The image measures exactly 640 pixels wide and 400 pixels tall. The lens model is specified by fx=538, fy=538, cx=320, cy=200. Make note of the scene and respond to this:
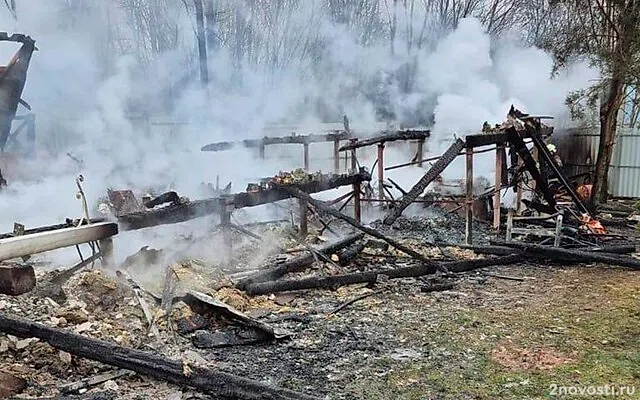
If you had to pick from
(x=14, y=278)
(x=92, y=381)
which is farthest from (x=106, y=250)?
(x=92, y=381)

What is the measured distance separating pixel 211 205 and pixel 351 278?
7.24 feet

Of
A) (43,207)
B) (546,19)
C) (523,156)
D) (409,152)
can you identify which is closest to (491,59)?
(546,19)

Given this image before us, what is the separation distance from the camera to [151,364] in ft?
13.1

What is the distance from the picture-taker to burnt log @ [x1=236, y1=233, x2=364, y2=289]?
6660 mm

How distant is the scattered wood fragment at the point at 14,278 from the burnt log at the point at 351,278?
268cm

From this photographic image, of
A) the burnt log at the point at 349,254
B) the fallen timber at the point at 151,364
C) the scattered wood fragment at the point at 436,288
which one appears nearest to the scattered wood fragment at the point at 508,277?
the scattered wood fragment at the point at 436,288

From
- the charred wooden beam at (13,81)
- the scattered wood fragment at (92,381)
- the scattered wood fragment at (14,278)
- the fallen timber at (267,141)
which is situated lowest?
the scattered wood fragment at (92,381)

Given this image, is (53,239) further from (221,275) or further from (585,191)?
(585,191)

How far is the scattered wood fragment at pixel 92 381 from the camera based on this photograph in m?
3.93

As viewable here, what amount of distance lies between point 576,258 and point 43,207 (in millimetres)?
7918

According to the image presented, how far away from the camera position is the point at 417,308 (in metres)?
6.17

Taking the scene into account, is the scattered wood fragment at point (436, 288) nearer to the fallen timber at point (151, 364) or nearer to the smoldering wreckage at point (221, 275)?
the smoldering wreckage at point (221, 275)

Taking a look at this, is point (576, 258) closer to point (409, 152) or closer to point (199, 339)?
point (199, 339)

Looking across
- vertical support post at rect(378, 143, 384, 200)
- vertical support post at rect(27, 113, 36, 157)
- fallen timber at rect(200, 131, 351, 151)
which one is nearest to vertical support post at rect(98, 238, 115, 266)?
fallen timber at rect(200, 131, 351, 151)
